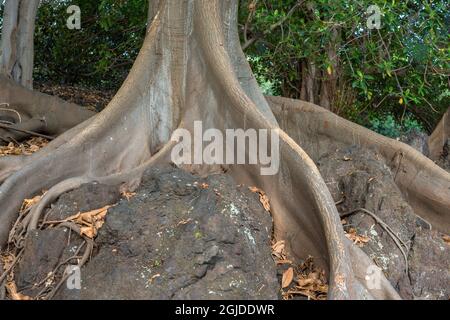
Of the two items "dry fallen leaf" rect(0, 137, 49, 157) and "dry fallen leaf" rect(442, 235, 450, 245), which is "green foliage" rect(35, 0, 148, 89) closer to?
"dry fallen leaf" rect(0, 137, 49, 157)

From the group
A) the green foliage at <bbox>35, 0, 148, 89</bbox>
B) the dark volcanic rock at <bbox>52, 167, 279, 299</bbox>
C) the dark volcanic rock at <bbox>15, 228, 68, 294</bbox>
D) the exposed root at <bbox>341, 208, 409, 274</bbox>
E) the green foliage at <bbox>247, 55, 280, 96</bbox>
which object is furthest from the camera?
the green foliage at <bbox>247, 55, 280, 96</bbox>

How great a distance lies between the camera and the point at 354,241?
16.2 feet

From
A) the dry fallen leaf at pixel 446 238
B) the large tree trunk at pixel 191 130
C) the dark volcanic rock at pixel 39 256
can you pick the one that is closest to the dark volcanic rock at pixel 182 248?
the dark volcanic rock at pixel 39 256

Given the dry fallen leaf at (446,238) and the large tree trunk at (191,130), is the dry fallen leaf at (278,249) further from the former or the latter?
the dry fallen leaf at (446,238)

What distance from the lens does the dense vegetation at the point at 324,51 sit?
22.6ft

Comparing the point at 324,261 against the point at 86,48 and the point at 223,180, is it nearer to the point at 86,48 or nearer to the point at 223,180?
the point at 223,180

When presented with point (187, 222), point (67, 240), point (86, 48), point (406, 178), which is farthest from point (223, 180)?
point (86, 48)

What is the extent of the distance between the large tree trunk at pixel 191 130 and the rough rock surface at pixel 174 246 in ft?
1.26

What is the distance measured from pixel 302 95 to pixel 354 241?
489cm

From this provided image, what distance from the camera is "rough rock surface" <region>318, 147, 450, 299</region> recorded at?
4.75m

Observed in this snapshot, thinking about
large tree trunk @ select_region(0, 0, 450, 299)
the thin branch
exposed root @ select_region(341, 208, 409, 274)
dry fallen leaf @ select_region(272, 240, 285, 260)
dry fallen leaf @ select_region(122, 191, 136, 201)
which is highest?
the thin branch

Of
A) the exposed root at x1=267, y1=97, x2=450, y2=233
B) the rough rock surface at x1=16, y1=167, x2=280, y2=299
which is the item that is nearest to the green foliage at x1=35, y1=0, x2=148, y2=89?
the exposed root at x1=267, y1=97, x2=450, y2=233

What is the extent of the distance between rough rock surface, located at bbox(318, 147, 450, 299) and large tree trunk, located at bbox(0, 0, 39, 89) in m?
5.09

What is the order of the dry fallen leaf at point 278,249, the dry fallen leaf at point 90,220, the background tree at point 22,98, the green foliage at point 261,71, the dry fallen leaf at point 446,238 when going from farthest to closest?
1. the green foliage at point 261,71
2. the background tree at point 22,98
3. the dry fallen leaf at point 446,238
4. the dry fallen leaf at point 278,249
5. the dry fallen leaf at point 90,220
